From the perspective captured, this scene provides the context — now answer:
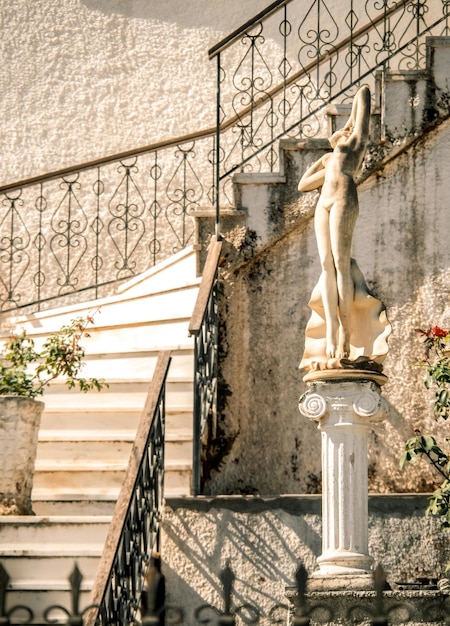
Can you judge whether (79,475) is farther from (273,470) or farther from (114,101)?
(114,101)

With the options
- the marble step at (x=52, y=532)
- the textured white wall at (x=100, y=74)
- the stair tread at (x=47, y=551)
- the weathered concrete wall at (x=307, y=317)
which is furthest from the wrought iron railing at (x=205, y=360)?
the textured white wall at (x=100, y=74)

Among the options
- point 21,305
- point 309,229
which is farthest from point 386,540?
point 21,305

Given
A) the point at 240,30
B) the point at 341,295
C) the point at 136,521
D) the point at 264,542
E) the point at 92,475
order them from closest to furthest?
the point at 136,521 < the point at 341,295 < the point at 264,542 < the point at 92,475 < the point at 240,30

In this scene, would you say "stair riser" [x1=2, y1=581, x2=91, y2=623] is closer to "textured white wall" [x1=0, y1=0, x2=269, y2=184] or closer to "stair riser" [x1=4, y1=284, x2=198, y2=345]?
"stair riser" [x1=4, y1=284, x2=198, y2=345]

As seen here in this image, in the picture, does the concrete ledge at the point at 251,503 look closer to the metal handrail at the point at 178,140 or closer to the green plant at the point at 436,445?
the green plant at the point at 436,445

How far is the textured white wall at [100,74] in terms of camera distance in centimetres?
1203

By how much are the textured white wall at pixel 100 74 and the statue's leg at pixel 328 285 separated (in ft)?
16.6

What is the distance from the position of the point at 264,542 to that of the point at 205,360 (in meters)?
1.30

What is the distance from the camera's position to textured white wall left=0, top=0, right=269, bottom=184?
39.5 ft

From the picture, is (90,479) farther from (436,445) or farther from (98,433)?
(436,445)

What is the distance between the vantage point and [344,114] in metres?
9.27

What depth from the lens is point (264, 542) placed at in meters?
7.33

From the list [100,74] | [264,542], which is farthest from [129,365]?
[100,74]

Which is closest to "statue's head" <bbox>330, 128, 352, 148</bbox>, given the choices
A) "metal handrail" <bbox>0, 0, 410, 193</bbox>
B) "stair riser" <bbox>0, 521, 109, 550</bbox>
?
"stair riser" <bbox>0, 521, 109, 550</bbox>
